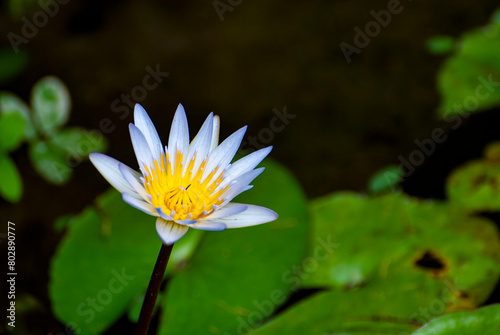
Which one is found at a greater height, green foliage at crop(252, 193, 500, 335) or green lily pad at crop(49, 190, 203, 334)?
green lily pad at crop(49, 190, 203, 334)

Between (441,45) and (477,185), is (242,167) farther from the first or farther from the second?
(441,45)

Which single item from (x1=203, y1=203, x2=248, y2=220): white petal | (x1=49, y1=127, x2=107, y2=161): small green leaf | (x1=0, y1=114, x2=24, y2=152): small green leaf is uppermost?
(x1=0, y1=114, x2=24, y2=152): small green leaf

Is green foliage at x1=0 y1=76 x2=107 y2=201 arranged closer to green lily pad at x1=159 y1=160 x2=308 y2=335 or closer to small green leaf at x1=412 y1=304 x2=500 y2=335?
green lily pad at x1=159 y1=160 x2=308 y2=335

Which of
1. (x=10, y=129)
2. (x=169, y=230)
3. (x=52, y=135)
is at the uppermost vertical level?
(x=10, y=129)

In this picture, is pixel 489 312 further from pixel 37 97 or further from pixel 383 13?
pixel 37 97

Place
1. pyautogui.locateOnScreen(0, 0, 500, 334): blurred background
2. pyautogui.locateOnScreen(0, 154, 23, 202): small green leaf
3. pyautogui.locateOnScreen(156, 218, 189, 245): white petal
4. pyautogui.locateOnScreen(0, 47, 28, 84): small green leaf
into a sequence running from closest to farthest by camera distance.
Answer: pyautogui.locateOnScreen(156, 218, 189, 245): white petal → pyautogui.locateOnScreen(0, 154, 23, 202): small green leaf → pyautogui.locateOnScreen(0, 0, 500, 334): blurred background → pyautogui.locateOnScreen(0, 47, 28, 84): small green leaf

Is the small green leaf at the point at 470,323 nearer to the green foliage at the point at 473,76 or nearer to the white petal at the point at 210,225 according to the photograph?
the white petal at the point at 210,225

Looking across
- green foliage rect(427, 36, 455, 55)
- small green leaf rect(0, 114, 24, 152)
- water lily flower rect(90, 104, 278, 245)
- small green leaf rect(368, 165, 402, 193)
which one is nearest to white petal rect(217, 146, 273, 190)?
water lily flower rect(90, 104, 278, 245)

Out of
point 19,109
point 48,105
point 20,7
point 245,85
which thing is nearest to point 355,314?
point 245,85

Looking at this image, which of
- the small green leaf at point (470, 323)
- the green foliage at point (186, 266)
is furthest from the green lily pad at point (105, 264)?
the small green leaf at point (470, 323)
